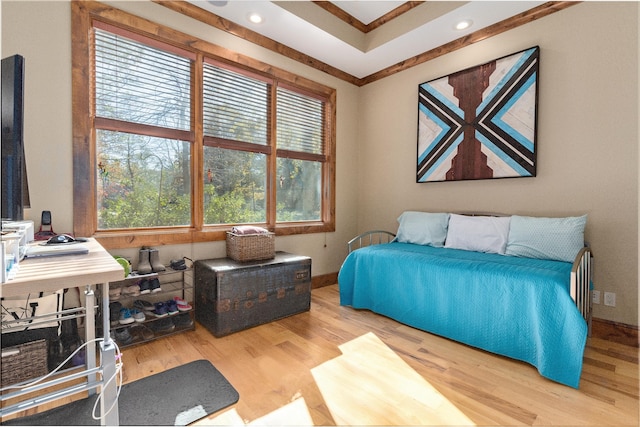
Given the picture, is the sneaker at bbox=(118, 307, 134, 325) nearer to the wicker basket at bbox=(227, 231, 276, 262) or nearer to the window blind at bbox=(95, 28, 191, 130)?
the wicker basket at bbox=(227, 231, 276, 262)

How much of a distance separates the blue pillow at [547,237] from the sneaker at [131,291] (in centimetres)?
295

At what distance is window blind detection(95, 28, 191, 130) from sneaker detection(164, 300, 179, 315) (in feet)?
4.76

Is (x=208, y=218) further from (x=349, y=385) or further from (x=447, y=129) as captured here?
(x=447, y=129)

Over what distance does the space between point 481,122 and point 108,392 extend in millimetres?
3322

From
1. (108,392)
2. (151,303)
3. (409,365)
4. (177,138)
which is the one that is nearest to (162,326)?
(151,303)

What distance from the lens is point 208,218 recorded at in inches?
110

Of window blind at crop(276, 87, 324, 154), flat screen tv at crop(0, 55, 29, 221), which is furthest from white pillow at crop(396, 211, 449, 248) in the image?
flat screen tv at crop(0, 55, 29, 221)

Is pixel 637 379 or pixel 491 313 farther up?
pixel 491 313

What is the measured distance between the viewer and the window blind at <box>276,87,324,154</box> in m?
3.33

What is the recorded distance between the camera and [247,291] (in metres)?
2.45

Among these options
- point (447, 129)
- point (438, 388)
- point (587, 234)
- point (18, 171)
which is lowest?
point (438, 388)

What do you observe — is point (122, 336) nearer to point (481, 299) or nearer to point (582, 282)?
point (481, 299)

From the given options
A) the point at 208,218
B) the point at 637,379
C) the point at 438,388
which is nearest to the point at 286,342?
the point at 438,388

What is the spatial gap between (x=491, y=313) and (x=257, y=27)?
3116 mm
